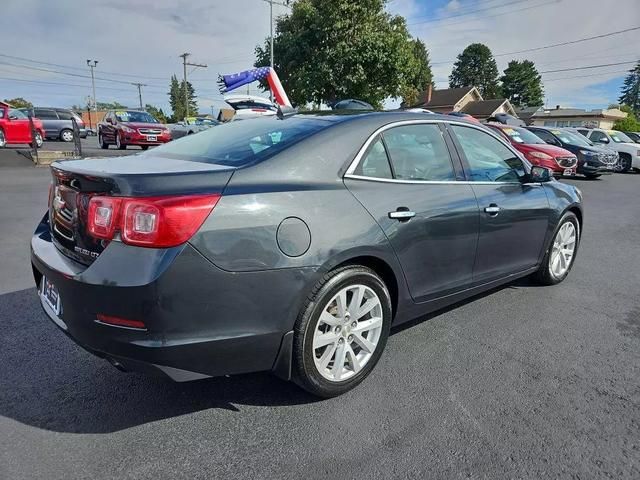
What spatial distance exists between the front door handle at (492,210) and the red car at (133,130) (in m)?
15.5

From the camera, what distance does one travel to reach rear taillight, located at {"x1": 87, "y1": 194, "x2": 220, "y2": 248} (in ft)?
6.49

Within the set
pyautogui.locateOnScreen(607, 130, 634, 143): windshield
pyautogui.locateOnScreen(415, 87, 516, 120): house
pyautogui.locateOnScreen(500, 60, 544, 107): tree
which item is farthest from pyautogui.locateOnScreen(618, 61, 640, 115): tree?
pyautogui.locateOnScreen(607, 130, 634, 143): windshield

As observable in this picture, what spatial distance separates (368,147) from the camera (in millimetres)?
2740

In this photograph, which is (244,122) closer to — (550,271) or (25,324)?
(25,324)

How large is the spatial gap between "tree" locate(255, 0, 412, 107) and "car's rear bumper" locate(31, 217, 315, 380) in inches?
941

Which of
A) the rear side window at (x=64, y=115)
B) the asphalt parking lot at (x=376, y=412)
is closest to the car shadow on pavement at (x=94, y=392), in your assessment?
the asphalt parking lot at (x=376, y=412)

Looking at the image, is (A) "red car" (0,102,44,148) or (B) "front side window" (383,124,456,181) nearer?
(B) "front side window" (383,124,456,181)

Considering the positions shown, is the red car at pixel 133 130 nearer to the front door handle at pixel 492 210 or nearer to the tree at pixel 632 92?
the front door handle at pixel 492 210

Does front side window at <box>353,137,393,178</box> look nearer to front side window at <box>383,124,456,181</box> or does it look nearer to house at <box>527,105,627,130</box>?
front side window at <box>383,124,456,181</box>

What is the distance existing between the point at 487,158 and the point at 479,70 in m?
93.9

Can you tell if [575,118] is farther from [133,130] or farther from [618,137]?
[133,130]

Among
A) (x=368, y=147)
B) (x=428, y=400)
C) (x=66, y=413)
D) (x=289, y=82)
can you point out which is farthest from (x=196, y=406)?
(x=289, y=82)

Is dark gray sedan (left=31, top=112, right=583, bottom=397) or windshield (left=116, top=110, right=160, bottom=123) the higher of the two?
windshield (left=116, top=110, right=160, bottom=123)

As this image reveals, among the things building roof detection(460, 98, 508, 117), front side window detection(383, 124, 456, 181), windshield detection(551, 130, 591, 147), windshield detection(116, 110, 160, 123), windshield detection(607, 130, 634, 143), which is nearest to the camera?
front side window detection(383, 124, 456, 181)
